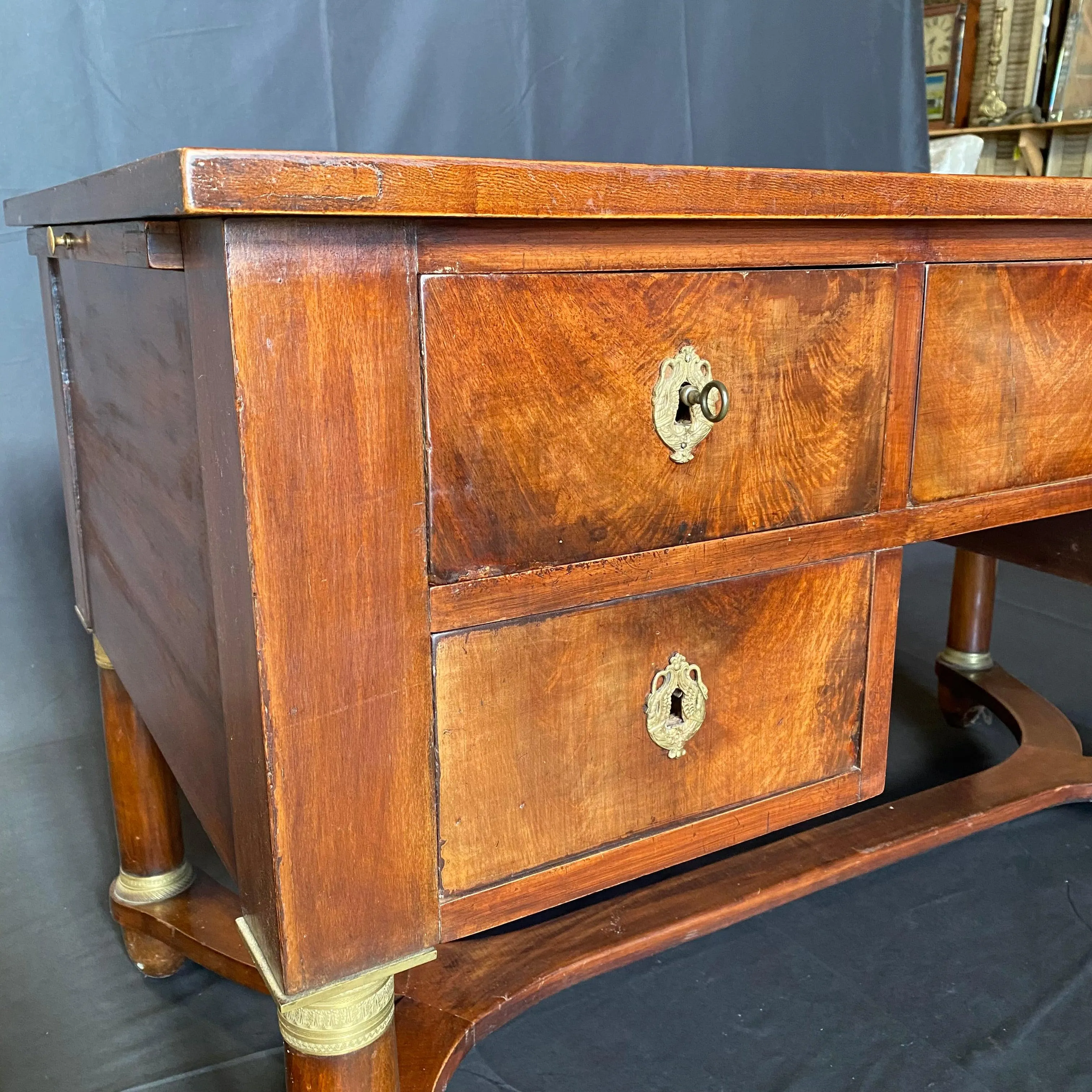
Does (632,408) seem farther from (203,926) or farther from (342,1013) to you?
(203,926)

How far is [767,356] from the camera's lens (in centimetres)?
65

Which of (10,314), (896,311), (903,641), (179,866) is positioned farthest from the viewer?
(903,641)

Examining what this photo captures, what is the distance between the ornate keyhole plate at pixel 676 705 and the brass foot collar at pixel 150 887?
0.74 meters

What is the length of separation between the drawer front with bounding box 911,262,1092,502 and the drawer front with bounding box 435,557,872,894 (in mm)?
111

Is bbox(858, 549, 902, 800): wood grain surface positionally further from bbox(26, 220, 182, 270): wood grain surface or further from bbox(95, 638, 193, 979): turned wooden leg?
bbox(95, 638, 193, 979): turned wooden leg

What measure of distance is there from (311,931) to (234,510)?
0.23m

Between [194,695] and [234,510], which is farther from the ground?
[234,510]

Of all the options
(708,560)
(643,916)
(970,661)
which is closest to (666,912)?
(643,916)

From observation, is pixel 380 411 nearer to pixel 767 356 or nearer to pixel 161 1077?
pixel 767 356

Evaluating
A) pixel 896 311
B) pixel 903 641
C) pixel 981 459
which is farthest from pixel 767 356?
pixel 903 641

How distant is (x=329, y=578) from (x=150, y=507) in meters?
0.27

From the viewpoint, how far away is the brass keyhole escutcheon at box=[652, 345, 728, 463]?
609mm

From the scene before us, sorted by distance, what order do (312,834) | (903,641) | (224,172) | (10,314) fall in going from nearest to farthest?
(224,172) → (312,834) → (10,314) → (903,641)

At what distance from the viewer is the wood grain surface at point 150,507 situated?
617 millimetres
